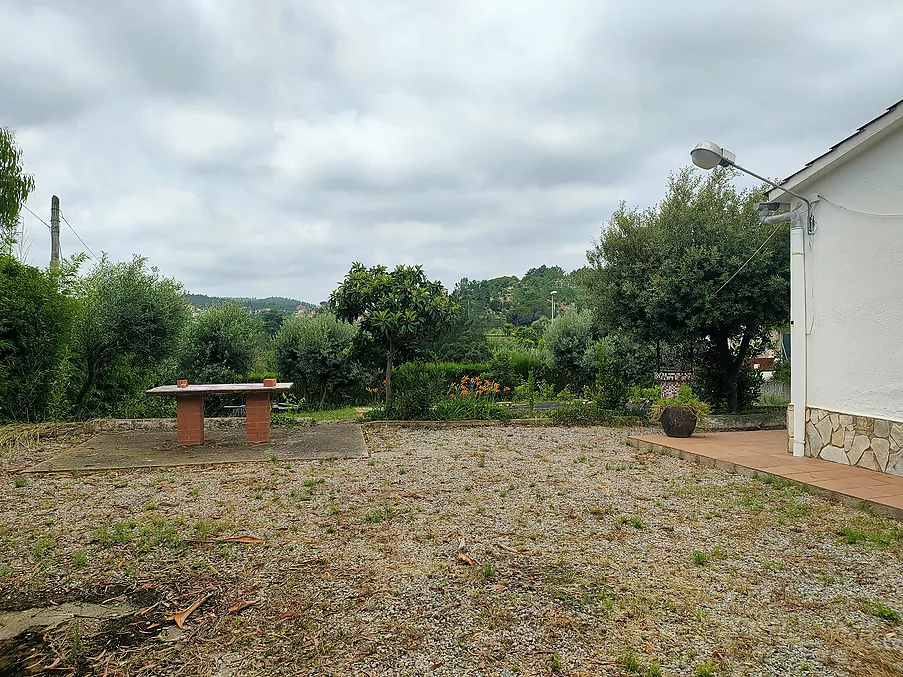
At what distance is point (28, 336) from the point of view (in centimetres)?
826

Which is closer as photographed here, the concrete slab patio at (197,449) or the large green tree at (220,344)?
the concrete slab patio at (197,449)

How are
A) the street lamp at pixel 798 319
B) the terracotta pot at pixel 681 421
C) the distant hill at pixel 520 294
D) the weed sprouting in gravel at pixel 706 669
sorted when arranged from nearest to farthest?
the weed sprouting in gravel at pixel 706 669 < the street lamp at pixel 798 319 < the terracotta pot at pixel 681 421 < the distant hill at pixel 520 294

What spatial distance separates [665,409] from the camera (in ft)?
28.3

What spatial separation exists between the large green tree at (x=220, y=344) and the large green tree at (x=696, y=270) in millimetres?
7937

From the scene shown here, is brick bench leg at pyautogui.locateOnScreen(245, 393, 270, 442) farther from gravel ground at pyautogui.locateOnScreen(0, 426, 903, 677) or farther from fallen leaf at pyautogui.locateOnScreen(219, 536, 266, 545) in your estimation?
fallen leaf at pyautogui.locateOnScreen(219, 536, 266, 545)

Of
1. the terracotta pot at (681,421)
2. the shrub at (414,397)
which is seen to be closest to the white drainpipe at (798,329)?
the terracotta pot at (681,421)

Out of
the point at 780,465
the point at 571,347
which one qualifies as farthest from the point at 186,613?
the point at 571,347

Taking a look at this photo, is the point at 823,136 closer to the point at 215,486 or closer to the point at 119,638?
the point at 215,486

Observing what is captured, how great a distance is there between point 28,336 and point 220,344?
4.77 metres

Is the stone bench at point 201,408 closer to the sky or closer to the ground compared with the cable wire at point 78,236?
closer to the ground

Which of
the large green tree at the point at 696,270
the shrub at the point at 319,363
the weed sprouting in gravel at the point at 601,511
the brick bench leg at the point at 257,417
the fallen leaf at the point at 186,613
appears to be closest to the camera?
the fallen leaf at the point at 186,613

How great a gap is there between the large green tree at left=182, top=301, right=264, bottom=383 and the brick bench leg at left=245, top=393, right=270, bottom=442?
5.22 meters

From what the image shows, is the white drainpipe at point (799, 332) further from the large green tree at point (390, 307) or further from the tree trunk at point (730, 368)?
the large green tree at point (390, 307)

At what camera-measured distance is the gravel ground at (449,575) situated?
2422mm
